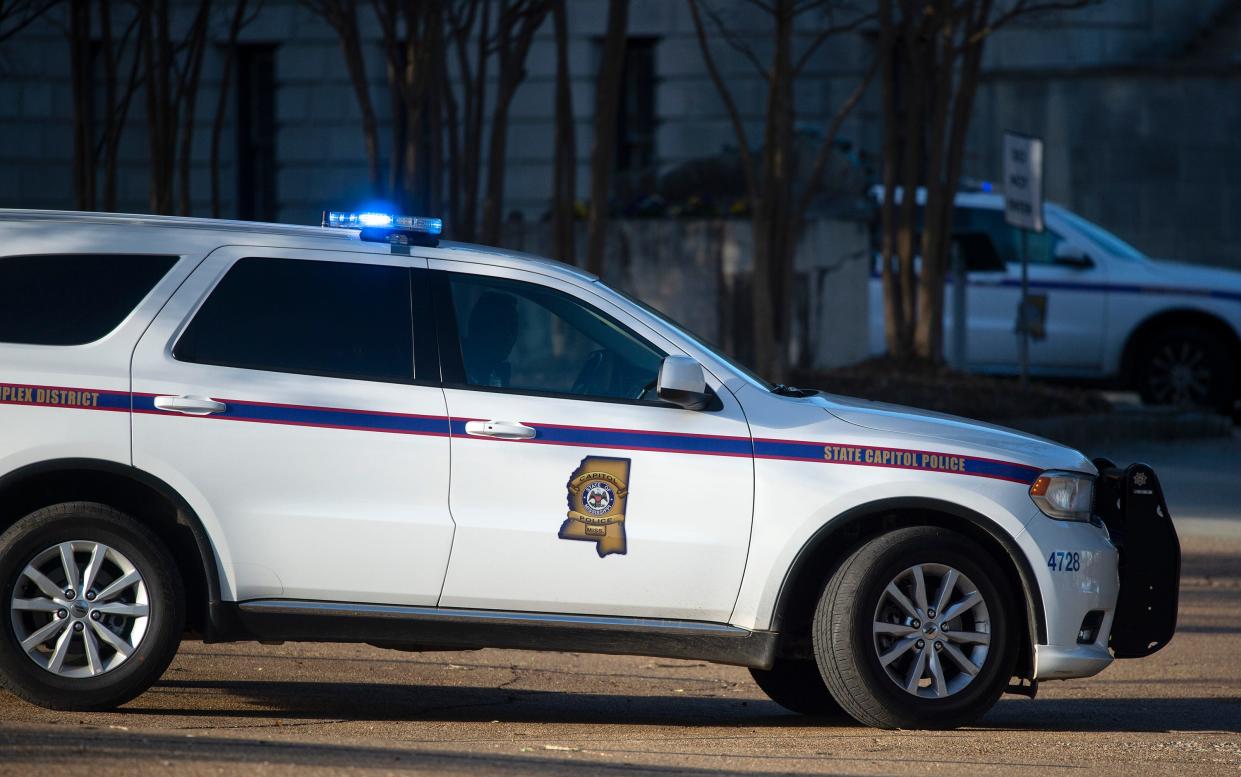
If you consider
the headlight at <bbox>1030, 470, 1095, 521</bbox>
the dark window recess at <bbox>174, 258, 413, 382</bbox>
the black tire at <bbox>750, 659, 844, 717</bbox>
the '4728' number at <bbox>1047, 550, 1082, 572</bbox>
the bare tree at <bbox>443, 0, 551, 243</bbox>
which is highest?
the bare tree at <bbox>443, 0, 551, 243</bbox>

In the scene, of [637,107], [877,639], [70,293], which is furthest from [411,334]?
[637,107]

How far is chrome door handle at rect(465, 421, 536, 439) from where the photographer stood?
619 cm

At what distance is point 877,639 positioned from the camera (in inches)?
251

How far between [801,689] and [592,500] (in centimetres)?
142

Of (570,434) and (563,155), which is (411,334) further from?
(563,155)

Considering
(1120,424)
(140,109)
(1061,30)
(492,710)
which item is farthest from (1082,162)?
(492,710)

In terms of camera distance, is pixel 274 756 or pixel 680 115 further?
pixel 680 115

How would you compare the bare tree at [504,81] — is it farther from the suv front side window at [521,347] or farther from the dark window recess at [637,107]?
the dark window recess at [637,107]

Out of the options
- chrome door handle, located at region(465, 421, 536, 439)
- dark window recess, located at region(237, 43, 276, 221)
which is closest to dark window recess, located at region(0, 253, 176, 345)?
chrome door handle, located at region(465, 421, 536, 439)

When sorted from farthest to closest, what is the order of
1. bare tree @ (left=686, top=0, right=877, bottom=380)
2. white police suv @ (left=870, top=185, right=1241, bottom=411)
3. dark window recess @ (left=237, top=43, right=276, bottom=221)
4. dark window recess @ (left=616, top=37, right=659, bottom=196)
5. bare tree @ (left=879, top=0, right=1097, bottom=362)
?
dark window recess @ (left=237, top=43, right=276, bottom=221) → dark window recess @ (left=616, top=37, right=659, bottom=196) → white police suv @ (left=870, top=185, right=1241, bottom=411) → bare tree @ (left=879, top=0, right=1097, bottom=362) → bare tree @ (left=686, top=0, right=877, bottom=380)

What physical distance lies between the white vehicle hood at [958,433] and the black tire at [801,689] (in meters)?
1.09

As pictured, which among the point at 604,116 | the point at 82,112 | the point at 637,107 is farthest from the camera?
the point at 637,107

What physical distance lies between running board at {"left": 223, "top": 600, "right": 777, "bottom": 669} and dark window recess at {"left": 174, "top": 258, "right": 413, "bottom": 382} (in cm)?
78

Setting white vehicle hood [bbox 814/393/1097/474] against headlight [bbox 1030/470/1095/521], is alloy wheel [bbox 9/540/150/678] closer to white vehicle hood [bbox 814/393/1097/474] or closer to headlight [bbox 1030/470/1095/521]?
white vehicle hood [bbox 814/393/1097/474]
